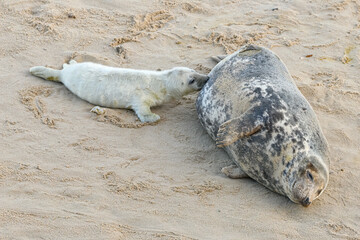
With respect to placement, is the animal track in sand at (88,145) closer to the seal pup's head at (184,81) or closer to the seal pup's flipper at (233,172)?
the seal pup's flipper at (233,172)

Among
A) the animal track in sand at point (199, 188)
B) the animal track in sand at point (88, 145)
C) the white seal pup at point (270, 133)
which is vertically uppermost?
the white seal pup at point (270, 133)

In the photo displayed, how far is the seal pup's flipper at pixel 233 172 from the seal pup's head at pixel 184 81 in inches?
48.4

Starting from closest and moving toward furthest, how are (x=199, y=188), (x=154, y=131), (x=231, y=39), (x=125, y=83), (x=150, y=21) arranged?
(x=199, y=188)
(x=154, y=131)
(x=125, y=83)
(x=231, y=39)
(x=150, y=21)

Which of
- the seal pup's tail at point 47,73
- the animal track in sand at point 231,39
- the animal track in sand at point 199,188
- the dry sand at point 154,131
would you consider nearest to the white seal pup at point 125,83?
the seal pup's tail at point 47,73

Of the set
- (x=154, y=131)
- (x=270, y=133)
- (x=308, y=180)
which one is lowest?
(x=154, y=131)

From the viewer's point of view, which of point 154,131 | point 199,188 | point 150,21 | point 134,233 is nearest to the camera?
point 134,233

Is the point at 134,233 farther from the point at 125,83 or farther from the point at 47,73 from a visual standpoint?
the point at 47,73

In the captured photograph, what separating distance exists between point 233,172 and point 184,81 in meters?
1.41

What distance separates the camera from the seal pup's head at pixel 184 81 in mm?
5391

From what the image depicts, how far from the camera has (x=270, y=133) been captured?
4211 millimetres

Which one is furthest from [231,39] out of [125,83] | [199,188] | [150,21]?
[199,188]

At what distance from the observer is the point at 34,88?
5355mm

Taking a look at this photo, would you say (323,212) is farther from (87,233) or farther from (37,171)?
(37,171)

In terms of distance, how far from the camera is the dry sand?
3697 millimetres
